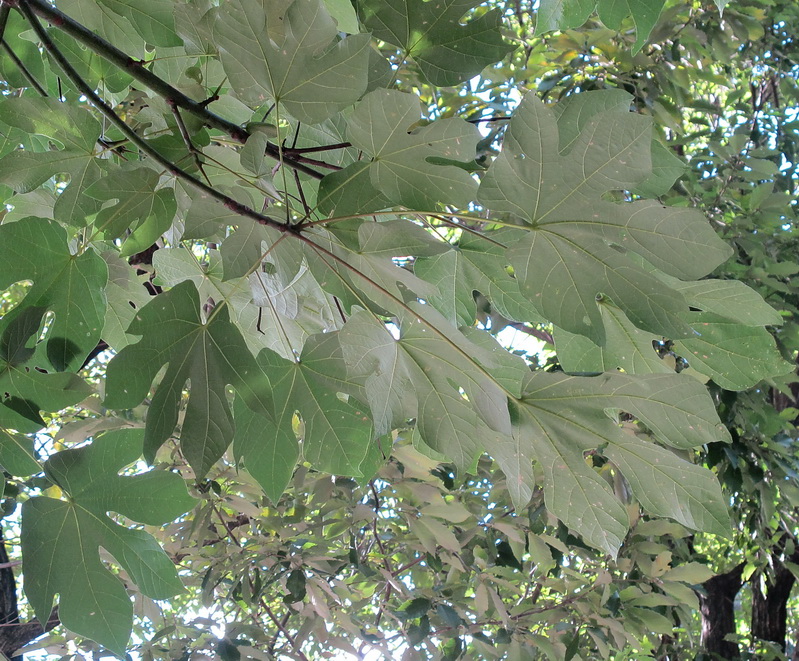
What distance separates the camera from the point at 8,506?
1.65 m

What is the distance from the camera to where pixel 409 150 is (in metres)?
0.62

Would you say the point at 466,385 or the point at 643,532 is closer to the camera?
the point at 466,385

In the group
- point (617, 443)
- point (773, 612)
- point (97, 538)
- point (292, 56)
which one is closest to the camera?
point (292, 56)

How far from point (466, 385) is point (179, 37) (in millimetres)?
562

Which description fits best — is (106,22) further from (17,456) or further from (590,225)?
(590,225)

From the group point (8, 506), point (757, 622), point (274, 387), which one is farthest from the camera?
point (757, 622)

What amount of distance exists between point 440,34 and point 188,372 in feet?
1.48

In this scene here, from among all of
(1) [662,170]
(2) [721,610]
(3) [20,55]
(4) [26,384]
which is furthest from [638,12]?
(2) [721,610]

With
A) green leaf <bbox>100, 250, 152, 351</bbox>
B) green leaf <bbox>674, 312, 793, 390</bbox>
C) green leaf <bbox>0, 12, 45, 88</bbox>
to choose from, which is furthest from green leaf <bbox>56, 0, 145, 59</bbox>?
green leaf <bbox>674, 312, 793, 390</bbox>

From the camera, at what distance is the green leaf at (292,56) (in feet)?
1.82

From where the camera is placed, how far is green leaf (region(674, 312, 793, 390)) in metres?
0.73

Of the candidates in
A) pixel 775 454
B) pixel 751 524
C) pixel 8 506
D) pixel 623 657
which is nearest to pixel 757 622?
pixel 751 524

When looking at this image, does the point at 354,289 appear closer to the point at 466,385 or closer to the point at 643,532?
the point at 466,385

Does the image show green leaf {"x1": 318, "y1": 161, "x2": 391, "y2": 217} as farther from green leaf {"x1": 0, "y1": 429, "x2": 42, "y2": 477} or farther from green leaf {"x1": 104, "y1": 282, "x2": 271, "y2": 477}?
green leaf {"x1": 0, "y1": 429, "x2": 42, "y2": 477}
